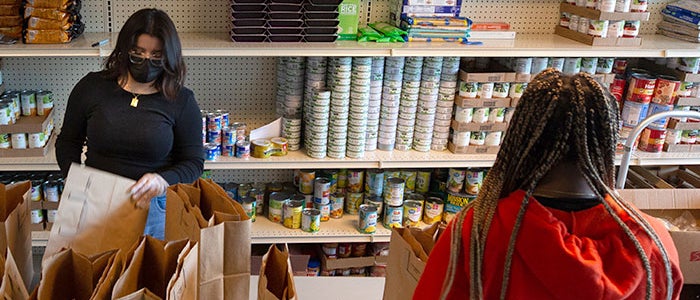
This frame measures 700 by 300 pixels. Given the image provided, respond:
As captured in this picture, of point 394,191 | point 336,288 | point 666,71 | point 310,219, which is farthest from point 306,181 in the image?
point 666,71

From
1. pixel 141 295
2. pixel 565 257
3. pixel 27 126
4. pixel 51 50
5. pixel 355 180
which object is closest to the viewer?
pixel 565 257

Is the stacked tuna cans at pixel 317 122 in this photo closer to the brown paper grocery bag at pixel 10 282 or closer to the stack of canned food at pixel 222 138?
the stack of canned food at pixel 222 138

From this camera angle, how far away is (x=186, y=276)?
142 cm

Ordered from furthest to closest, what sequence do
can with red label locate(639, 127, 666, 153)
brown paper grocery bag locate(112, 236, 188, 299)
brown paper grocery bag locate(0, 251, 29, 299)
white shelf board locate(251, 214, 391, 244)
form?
can with red label locate(639, 127, 666, 153)
white shelf board locate(251, 214, 391, 244)
brown paper grocery bag locate(112, 236, 188, 299)
brown paper grocery bag locate(0, 251, 29, 299)

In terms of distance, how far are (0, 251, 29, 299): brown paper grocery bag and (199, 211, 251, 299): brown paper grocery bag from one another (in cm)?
36

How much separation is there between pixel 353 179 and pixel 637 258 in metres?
2.45

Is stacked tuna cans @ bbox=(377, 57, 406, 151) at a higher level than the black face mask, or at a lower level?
lower

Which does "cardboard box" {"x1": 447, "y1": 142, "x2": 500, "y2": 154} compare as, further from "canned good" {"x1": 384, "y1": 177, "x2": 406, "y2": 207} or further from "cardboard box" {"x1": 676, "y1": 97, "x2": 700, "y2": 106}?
"cardboard box" {"x1": 676, "y1": 97, "x2": 700, "y2": 106}

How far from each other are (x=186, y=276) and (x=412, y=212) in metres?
2.26

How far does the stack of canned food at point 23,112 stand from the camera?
10.1 feet

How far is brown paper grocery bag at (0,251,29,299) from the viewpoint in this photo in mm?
1310

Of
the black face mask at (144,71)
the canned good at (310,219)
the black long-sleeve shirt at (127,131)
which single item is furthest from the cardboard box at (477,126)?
the black face mask at (144,71)

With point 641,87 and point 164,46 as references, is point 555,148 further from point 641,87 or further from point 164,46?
point 641,87

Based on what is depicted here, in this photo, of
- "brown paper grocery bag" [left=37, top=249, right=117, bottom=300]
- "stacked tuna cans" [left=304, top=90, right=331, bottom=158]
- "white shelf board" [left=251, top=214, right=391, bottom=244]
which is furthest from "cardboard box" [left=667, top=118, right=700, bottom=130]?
"brown paper grocery bag" [left=37, top=249, right=117, bottom=300]
